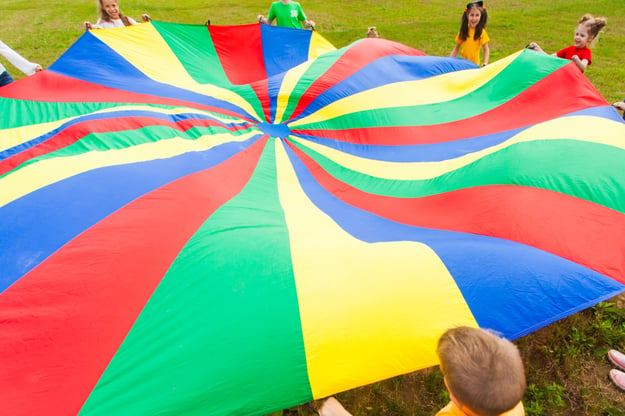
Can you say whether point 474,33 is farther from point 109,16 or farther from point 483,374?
point 483,374

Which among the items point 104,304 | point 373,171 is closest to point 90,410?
point 104,304

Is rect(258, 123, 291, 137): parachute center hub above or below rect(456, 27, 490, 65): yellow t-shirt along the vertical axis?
below

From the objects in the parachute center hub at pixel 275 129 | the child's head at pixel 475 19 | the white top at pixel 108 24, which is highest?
the white top at pixel 108 24

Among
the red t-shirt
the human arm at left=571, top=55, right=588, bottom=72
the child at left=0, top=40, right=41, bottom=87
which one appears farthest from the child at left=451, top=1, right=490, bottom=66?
the child at left=0, top=40, right=41, bottom=87

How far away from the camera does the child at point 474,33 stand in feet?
12.5

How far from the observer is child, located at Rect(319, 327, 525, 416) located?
107 cm

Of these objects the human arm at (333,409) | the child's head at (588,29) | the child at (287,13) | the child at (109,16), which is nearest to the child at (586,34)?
the child's head at (588,29)

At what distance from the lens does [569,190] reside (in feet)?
6.38

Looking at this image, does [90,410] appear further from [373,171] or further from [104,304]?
[373,171]

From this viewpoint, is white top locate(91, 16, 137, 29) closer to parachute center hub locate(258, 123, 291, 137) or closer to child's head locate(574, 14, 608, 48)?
parachute center hub locate(258, 123, 291, 137)

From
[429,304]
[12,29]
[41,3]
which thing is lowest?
[429,304]

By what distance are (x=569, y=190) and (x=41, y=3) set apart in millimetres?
12387

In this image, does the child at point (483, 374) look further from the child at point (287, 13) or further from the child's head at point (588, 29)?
the child at point (287, 13)

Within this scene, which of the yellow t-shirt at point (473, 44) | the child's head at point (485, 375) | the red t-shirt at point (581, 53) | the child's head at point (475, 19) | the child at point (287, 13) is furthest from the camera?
the child at point (287, 13)
